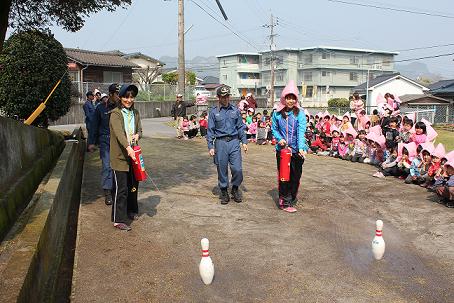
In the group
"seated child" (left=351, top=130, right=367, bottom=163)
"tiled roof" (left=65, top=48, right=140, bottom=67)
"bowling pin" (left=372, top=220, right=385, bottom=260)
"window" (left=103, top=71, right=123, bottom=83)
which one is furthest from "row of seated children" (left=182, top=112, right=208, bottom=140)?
"window" (left=103, top=71, right=123, bottom=83)

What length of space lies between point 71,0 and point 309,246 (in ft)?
15.9

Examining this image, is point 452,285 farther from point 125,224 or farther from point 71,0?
point 71,0

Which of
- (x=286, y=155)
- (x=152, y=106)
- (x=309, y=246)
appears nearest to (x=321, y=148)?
(x=286, y=155)

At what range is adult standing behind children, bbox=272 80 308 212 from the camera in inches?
262

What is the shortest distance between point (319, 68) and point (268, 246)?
66.9 m

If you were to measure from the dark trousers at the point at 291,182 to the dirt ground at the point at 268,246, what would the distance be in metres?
0.24

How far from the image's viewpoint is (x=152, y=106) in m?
31.0

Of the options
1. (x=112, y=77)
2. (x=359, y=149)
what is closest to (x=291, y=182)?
(x=359, y=149)

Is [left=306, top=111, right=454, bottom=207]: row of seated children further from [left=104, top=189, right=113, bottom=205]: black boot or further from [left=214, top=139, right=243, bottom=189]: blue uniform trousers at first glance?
[left=104, top=189, right=113, bottom=205]: black boot

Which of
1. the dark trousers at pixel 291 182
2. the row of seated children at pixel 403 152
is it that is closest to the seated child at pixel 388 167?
the row of seated children at pixel 403 152

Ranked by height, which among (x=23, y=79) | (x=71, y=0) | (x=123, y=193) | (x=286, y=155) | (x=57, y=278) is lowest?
(x=57, y=278)

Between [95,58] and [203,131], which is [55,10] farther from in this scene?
[95,58]

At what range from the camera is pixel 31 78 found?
12.5 metres

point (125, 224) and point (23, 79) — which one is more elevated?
point (23, 79)
